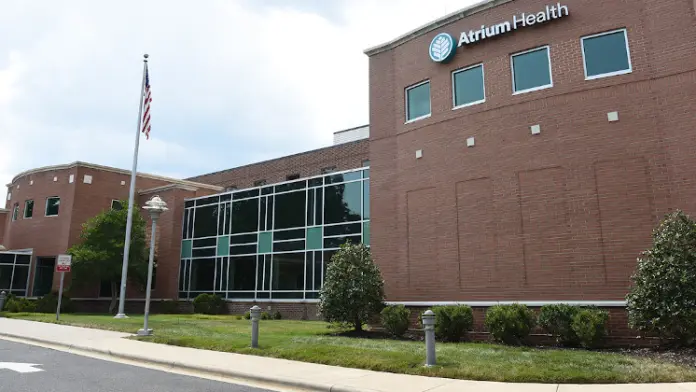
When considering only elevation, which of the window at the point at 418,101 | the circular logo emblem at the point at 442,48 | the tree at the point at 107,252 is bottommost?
the tree at the point at 107,252

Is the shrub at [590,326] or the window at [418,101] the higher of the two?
the window at [418,101]

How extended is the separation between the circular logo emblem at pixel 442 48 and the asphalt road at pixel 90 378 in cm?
1360

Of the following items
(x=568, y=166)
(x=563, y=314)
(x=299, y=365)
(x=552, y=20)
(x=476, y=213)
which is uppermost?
(x=552, y=20)

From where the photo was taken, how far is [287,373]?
9484 mm

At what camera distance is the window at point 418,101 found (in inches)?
747

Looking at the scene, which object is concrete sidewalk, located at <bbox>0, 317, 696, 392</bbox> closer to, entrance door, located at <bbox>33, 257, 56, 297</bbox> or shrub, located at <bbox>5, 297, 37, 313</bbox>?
shrub, located at <bbox>5, 297, 37, 313</bbox>

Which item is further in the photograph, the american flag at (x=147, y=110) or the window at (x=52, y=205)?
the window at (x=52, y=205)

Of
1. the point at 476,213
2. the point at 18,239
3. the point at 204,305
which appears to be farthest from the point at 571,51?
the point at 18,239

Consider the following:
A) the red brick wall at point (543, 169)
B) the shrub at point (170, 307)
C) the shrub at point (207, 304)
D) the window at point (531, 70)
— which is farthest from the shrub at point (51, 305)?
the window at point (531, 70)

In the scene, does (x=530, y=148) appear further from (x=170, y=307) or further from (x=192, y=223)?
(x=192, y=223)

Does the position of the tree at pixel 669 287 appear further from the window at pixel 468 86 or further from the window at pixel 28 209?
the window at pixel 28 209

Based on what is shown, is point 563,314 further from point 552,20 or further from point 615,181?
point 552,20

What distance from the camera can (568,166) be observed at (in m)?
15.3

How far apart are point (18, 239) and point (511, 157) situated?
35482mm
